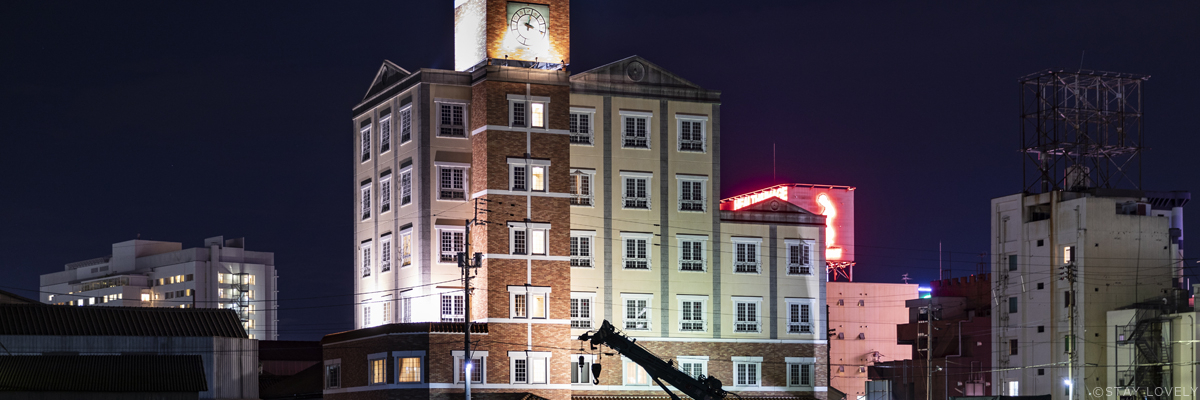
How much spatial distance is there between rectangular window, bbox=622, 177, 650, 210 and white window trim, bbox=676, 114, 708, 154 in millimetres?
3429

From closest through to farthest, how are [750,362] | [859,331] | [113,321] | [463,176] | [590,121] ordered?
1. [113,321]
2. [463,176]
3. [590,121]
4. [750,362]
5. [859,331]

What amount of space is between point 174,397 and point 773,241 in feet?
130

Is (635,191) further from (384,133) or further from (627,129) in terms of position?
(384,133)

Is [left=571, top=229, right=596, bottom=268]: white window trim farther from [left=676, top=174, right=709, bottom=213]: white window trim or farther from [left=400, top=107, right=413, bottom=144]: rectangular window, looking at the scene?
[left=400, top=107, right=413, bottom=144]: rectangular window

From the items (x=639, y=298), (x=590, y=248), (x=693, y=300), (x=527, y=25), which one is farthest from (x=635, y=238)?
(x=527, y=25)

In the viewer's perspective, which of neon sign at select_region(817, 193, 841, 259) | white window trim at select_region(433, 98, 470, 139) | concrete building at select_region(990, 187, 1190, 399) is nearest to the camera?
white window trim at select_region(433, 98, 470, 139)

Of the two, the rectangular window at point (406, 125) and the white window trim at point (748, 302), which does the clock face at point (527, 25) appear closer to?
the rectangular window at point (406, 125)

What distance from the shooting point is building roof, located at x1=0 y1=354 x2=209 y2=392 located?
7719 centimetres

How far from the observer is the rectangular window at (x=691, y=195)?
306 ft

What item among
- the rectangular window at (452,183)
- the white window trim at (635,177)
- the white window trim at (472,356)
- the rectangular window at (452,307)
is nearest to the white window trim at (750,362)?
the white window trim at (635,177)

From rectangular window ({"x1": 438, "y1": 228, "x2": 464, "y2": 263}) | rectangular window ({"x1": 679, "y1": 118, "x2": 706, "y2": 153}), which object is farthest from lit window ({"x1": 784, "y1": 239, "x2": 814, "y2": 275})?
rectangular window ({"x1": 438, "y1": 228, "x2": 464, "y2": 263})

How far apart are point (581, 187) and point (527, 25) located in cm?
1076

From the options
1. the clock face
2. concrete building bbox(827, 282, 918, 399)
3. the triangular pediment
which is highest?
the clock face

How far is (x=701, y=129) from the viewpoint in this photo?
9388 cm
